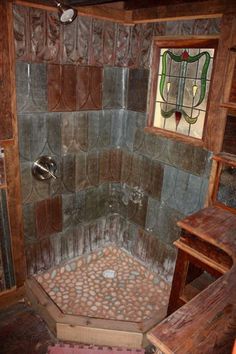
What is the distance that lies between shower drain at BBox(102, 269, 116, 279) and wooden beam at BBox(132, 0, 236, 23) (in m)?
3.24

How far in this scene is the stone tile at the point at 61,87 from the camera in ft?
10.9

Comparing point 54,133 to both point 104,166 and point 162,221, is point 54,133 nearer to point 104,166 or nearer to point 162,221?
point 104,166

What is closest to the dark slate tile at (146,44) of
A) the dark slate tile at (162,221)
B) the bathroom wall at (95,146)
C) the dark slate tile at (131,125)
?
the bathroom wall at (95,146)

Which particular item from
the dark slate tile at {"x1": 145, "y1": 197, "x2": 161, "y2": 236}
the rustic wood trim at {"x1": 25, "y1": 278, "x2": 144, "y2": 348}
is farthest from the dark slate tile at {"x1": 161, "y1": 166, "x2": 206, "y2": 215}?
the rustic wood trim at {"x1": 25, "y1": 278, "x2": 144, "y2": 348}

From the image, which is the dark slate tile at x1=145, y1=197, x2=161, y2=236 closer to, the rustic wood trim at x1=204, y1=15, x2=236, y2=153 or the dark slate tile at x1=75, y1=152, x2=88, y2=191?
the dark slate tile at x1=75, y1=152, x2=88, y2=191

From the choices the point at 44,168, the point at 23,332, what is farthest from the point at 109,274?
the point at 44,168

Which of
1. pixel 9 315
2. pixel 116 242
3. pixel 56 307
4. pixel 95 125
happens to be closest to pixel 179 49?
pixel 95 125

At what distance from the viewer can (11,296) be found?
3.66 m

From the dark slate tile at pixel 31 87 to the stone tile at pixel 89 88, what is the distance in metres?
0.46

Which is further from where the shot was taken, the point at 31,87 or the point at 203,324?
the point at 31,87

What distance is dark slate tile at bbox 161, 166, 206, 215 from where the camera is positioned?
3.42 metres

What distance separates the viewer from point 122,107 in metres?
4.10

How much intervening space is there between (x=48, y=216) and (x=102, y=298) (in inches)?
48.5

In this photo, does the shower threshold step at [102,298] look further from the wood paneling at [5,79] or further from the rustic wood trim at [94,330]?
the wood paneling at [5,79]
